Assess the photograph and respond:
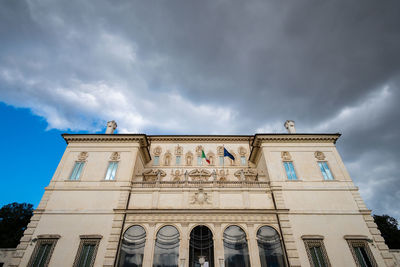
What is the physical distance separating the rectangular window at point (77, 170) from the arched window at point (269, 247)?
18.2 m

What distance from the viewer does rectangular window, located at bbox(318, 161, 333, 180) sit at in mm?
19938

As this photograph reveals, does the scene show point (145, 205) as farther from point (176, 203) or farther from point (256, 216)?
point (256, 216)

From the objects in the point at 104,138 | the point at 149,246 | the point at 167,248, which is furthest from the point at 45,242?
the point at 104,138

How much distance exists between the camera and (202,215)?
17.4 m

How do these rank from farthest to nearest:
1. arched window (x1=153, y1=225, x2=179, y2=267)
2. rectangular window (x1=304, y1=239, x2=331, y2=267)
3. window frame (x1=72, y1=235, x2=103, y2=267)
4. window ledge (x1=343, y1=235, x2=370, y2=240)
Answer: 1. window ledge (x1=343, y1=235, x2=370, y2=240)
2. window frame (x1=72, y1=235, x2=103, y2=267)
3. arched window (x1=153, y1=225, x2=179, y2=267)
4. rectangular window (x1=304, y1=239, x2=331, y2=267)

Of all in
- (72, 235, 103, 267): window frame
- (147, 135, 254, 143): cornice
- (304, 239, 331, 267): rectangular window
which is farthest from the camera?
(147, 135, 254, 143): cornice

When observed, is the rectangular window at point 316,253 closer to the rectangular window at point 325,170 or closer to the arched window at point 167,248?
the rectangular window at point 325,170

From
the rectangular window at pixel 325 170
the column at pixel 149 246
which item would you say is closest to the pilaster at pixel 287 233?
the rectangular window at pixel 325 170

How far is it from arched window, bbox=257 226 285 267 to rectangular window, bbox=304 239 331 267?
2.11m

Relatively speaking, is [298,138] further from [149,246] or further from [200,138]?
[149,246]

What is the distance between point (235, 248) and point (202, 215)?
3.67 m

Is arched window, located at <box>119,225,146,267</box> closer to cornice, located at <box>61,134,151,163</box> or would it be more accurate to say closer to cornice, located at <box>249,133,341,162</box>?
cornice, located at <box>61,134,151,163</box>

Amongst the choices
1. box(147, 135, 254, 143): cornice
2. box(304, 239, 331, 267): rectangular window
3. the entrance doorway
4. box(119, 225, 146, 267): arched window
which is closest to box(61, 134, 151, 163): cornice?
box(147, 135, 254, 143): cornice

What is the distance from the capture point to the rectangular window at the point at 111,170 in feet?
65.2
